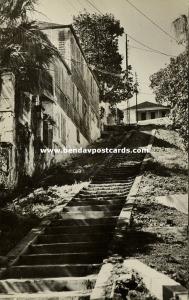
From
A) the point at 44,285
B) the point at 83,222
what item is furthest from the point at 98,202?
the point at 44,285

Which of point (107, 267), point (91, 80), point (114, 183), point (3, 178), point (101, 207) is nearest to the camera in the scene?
point (107, 267)

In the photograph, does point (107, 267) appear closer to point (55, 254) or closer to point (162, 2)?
point (55, 254)

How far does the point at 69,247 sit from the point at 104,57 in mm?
24906

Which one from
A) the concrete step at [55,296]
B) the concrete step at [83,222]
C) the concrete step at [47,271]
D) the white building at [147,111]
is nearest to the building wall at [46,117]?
the concrete step at [83,222]

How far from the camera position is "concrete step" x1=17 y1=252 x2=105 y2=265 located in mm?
8250

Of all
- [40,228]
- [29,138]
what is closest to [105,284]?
[40,228]

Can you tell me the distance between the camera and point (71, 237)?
9.40m


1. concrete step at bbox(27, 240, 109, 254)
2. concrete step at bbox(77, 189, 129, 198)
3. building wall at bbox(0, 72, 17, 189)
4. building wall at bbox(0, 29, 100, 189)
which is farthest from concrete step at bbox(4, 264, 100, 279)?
building wall at bbox(0, 72, 17, 189)

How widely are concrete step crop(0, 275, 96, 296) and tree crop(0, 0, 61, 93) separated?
6854 mm

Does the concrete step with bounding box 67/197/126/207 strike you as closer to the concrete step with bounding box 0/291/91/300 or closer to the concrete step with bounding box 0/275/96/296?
the concrete step with bounding box 0/275/96/296

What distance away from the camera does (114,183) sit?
1402 centimetres

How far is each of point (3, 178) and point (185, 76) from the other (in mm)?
5810

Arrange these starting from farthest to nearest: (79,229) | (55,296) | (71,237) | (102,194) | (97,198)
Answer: (102,194) < (97,198) < (79,229) < (71,237) < (55,296)

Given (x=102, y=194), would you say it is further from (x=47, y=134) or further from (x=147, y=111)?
(x=147, y=111)
